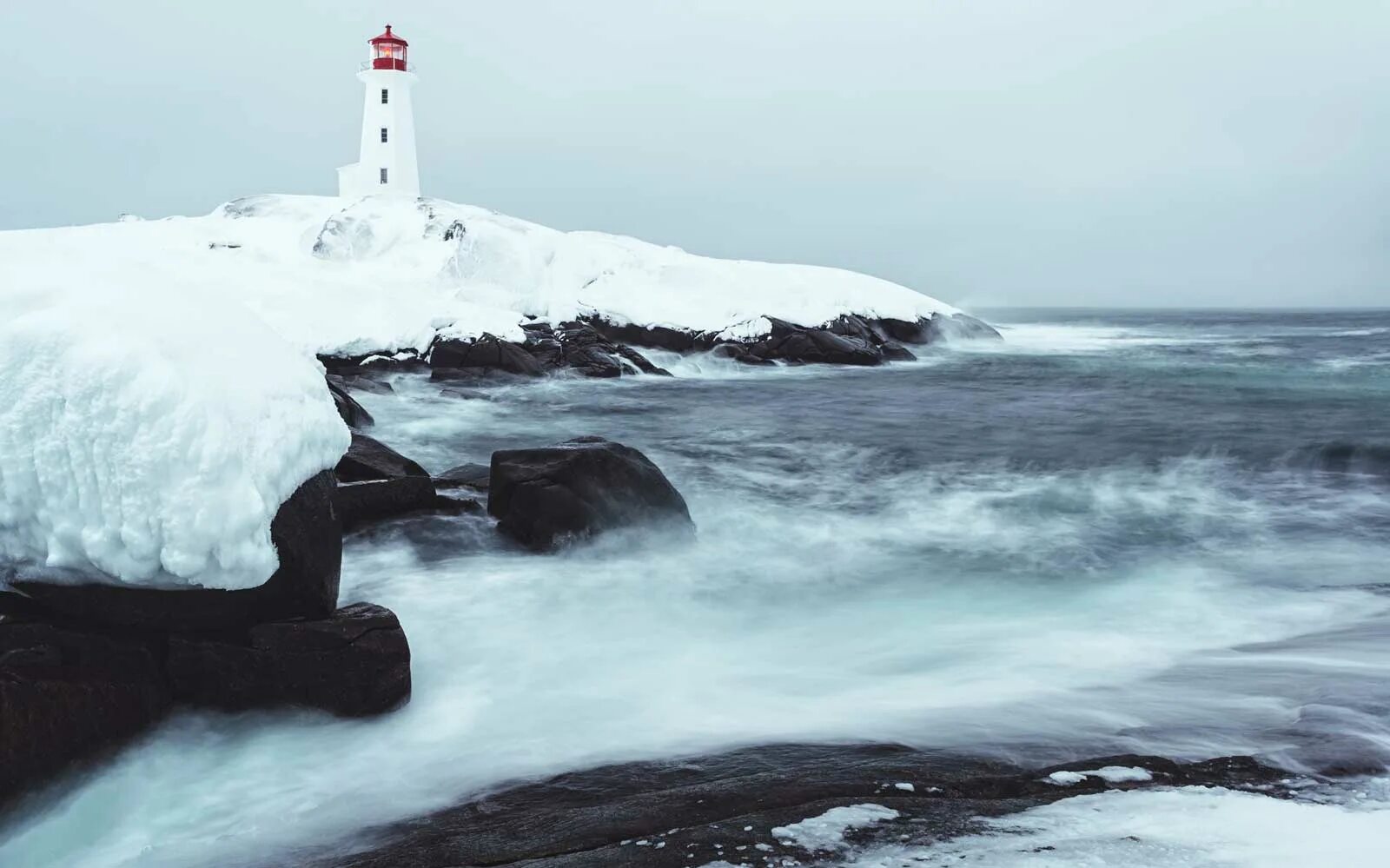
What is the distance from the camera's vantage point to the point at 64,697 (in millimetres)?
3588

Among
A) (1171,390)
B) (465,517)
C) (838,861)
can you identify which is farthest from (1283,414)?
(838,861)

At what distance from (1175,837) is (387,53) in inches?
1585

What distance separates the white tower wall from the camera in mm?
37469

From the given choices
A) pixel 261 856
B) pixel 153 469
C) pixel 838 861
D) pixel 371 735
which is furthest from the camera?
pixel 371 735

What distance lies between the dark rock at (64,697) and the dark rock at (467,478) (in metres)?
3.79

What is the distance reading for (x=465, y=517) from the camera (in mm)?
7008

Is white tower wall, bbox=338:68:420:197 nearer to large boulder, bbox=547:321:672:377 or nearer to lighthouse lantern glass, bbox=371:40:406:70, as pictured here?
lighthouse lantern glass, bbox=371:40:406:70

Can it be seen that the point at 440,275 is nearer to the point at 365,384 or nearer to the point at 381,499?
the point at 365,384

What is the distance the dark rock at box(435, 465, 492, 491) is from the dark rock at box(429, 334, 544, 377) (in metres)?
10.9

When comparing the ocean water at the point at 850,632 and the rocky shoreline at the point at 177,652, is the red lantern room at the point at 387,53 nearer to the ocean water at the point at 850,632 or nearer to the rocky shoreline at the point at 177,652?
the ocean water at the point at 850,632

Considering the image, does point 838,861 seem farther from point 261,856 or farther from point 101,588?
point 101,588

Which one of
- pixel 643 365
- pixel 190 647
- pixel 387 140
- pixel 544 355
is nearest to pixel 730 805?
pixel 190 647

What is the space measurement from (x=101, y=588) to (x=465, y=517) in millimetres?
3213

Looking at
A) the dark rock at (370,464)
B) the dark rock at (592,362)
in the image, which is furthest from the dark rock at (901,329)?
the dark rock at (370,464)
